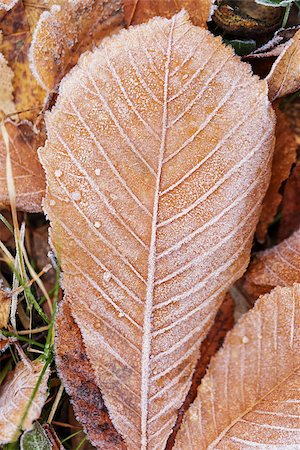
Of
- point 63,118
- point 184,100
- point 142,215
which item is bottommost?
point 142,215

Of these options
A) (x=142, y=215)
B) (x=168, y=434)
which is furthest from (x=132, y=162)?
(x=168, y=434)

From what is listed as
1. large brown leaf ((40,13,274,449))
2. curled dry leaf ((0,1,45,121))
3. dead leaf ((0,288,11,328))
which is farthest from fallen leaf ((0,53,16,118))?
dead leaf ((0,288,11,328))

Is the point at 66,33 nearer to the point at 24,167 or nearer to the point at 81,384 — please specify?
the point at 24,167

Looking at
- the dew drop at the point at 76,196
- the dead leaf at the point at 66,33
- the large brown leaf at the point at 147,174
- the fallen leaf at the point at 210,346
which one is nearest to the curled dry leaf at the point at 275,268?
the fallen leaf at the point at 210,346

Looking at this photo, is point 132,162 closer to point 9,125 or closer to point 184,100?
point 184,100

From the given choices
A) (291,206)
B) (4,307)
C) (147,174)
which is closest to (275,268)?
(291,206)
